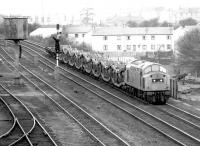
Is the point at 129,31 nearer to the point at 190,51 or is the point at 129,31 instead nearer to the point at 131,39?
the point at 131,39

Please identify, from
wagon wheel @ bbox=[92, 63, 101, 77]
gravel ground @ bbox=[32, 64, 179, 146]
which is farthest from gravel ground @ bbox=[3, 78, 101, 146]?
wagon wheel @ bbox=[92, 63, 101, 77]

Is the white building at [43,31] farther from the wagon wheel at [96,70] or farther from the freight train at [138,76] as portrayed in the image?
the freight train at [138,76]

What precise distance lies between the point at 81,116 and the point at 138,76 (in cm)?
622

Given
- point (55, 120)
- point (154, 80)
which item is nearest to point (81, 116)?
point (55, 120)

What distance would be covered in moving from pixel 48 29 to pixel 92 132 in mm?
87289

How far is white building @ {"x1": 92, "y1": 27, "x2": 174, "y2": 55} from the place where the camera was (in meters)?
98.6

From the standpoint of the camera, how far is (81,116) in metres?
25.8

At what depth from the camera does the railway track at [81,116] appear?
20547 millimetres

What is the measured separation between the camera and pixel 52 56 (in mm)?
55125

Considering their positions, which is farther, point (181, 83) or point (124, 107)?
point (181, 83)

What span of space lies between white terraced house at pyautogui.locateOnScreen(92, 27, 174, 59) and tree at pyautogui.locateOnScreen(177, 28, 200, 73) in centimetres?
1566

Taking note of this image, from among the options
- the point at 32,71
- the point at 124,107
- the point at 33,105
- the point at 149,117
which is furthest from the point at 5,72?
the point at 149,117

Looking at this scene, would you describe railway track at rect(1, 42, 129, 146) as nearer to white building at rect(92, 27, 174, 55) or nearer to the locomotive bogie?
the locomotive bogie

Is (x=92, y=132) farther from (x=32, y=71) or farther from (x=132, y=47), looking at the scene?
(x=132, y=47)
